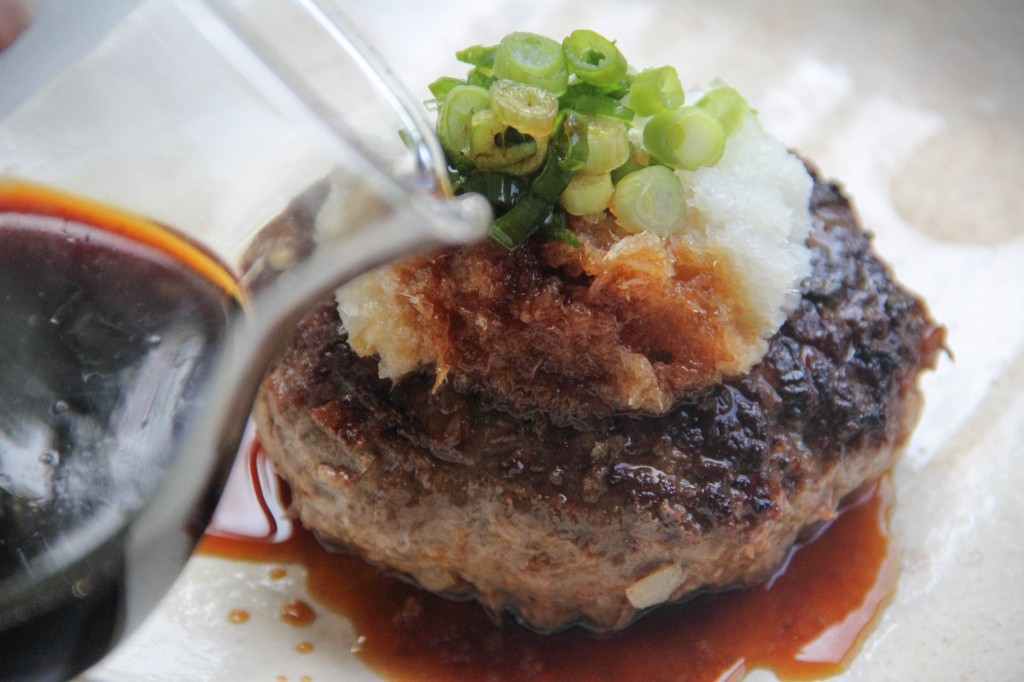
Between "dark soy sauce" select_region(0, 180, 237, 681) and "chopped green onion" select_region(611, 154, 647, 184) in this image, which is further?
"chopped green onion" select_region(611, 154, 647, 184)

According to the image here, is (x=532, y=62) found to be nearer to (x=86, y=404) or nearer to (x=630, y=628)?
(x=86, y=404)

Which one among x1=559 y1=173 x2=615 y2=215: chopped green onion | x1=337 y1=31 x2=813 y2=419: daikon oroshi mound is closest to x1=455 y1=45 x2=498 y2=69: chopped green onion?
x1=337 y1=31 x2=813 y2=419: daikon oroshi mound

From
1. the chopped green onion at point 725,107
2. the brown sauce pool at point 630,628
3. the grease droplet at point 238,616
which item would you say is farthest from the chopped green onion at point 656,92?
the grease droplet at point 238,616

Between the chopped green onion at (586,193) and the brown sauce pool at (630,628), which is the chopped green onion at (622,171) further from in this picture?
the brown sauce pool at (630,628)

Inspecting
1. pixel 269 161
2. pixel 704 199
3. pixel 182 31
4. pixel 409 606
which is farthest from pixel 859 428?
pixel 182 31

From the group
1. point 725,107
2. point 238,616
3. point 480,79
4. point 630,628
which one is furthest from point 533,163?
point 238,616

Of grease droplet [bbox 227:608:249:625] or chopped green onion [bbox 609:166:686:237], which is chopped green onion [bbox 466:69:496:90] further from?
grease droplet [bbox 227:608:249:625]
